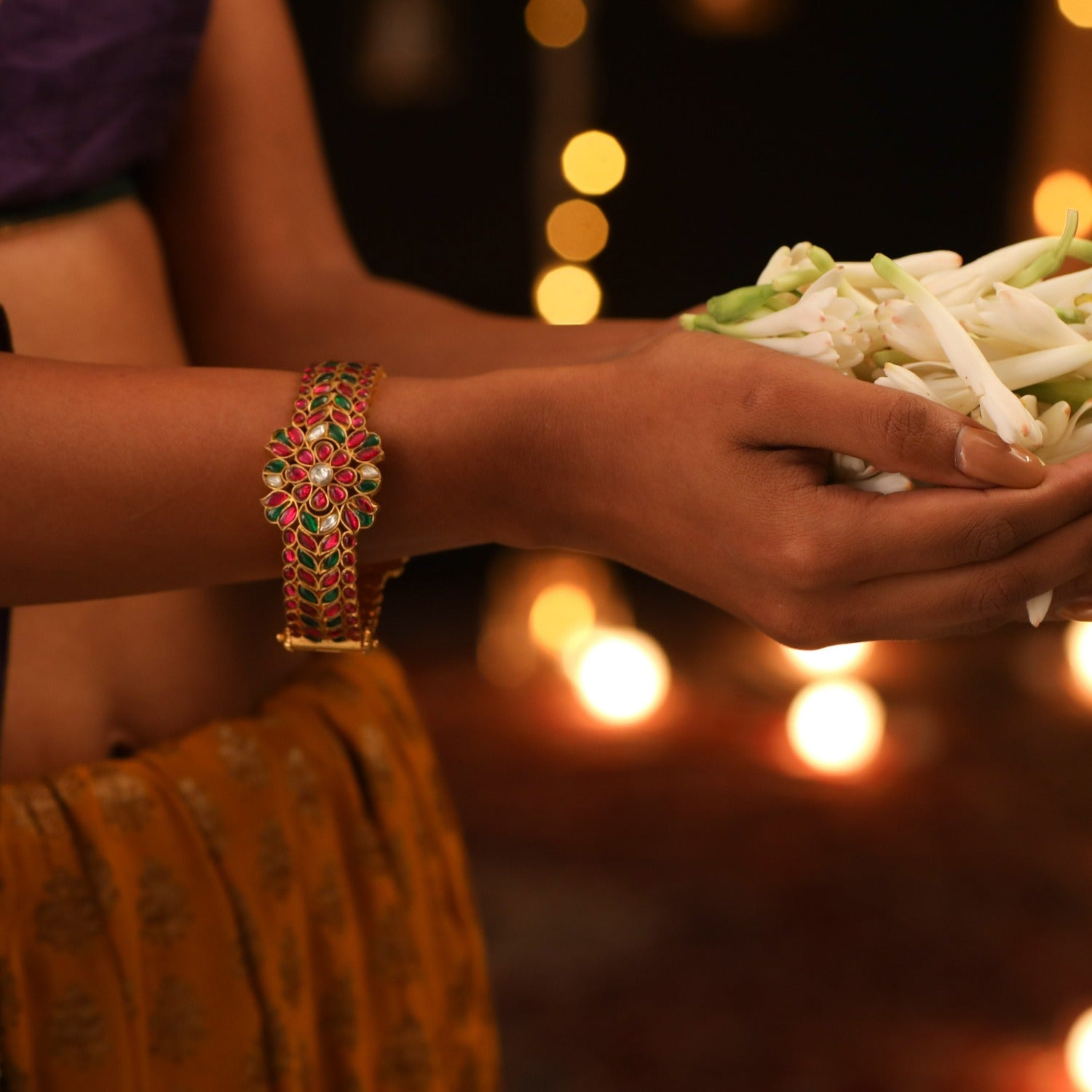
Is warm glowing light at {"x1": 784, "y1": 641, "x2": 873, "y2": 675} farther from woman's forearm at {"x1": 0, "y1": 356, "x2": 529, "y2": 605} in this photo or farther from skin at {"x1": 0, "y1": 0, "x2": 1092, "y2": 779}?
woman's forearm at {"x1": 0, "y1": 356, "x2": 529, "y2": 605}

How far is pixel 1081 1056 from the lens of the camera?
1624mm

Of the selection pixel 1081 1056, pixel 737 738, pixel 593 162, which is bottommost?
pixel 1081 1056

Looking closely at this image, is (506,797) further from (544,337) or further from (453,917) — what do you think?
(544,337)

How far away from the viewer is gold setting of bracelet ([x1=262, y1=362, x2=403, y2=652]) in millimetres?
579

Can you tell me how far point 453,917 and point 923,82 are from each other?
2.39 metres

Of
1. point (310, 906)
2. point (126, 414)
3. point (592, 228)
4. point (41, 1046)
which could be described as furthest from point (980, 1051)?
point (592, 228)

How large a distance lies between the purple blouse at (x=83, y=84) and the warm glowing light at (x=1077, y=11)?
94.6 inches

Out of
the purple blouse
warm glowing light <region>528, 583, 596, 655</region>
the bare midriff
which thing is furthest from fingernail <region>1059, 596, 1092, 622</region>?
warm glowing light <region>528, 583, 596, 655</region>

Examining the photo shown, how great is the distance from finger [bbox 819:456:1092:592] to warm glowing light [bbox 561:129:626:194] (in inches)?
96.3

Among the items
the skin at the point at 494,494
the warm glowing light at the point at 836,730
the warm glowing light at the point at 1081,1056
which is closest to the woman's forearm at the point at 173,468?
the skin at the point at 494,494

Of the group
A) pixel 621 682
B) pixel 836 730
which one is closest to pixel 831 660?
pixel 836 730

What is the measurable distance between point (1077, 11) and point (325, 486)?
8.64 ft

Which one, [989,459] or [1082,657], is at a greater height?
[989,459]

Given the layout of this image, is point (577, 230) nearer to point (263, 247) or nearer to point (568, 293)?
point (568, 293)
